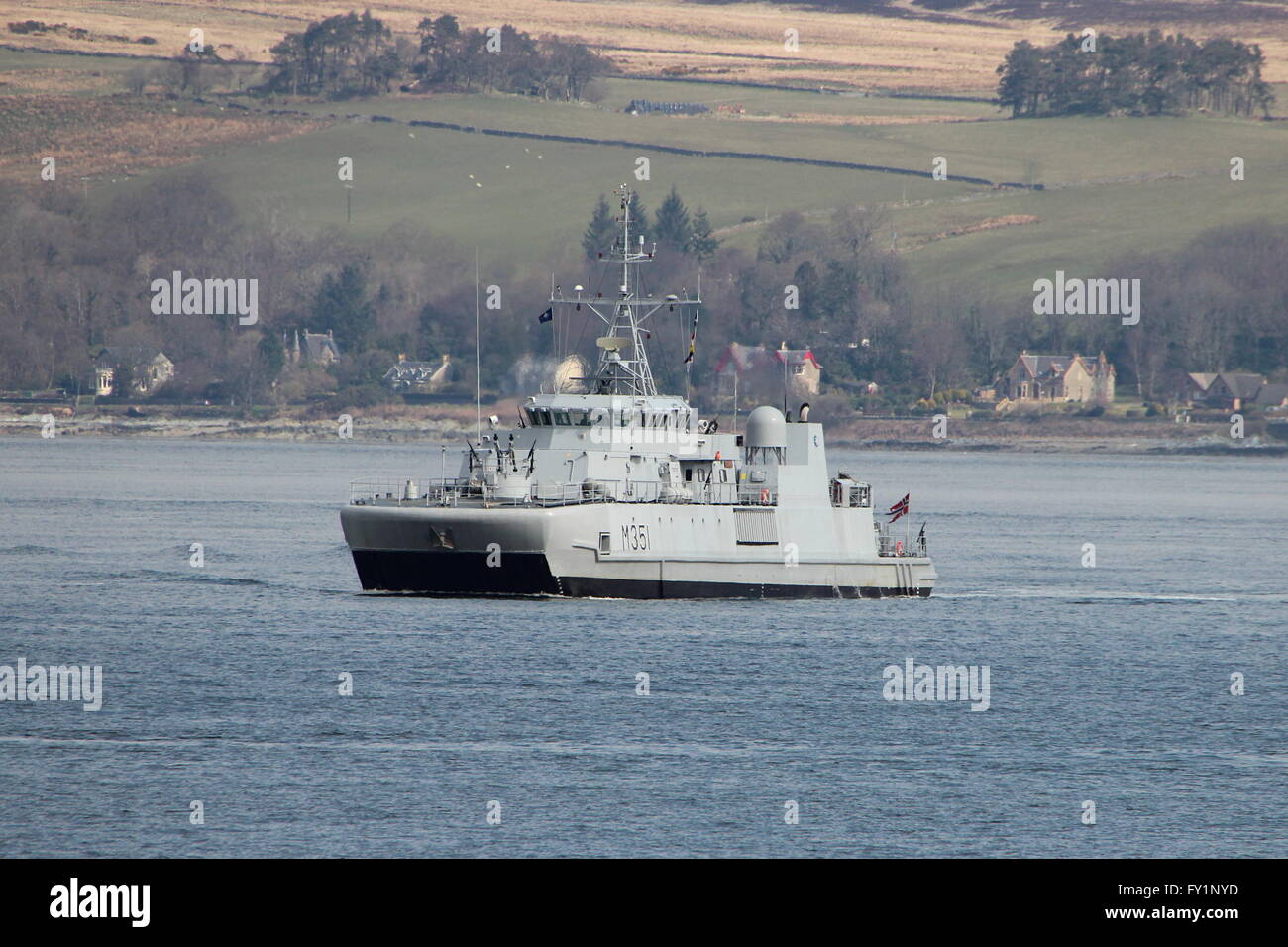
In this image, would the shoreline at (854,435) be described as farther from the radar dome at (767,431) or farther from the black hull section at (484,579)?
the black hull section at (484,579)

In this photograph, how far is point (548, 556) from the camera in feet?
172

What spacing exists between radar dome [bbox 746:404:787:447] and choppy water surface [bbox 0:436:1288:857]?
4.90 meters

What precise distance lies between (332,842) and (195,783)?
14.7 ft

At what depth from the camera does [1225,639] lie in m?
56.2

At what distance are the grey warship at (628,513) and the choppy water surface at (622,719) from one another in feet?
3.09

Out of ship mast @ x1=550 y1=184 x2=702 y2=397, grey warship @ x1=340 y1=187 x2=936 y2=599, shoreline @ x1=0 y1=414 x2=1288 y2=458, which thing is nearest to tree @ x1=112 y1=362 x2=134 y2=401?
shoreline @ x1=0 y1=414 x2=1288 y2=458

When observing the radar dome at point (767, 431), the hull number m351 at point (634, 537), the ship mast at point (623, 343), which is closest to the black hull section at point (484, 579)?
the hull number m351 at point (634, 537)

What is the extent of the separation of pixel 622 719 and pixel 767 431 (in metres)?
19.8

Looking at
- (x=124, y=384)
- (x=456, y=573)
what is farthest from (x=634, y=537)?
(x=124, y=384)

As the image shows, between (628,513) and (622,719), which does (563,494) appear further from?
(622,719)

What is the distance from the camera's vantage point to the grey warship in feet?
173

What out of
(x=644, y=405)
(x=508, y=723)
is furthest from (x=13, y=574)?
(x=508, y=723)

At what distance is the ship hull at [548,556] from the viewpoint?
52.2 metres
